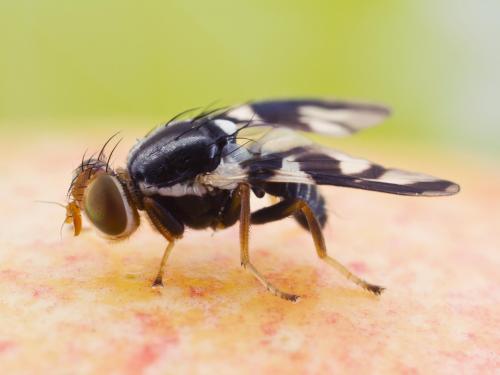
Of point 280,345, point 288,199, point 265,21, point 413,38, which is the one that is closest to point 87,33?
point 265,21

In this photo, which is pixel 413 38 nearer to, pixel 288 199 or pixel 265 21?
pixel 265 21

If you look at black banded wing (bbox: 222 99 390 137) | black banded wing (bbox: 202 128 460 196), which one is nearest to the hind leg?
black banded wing (bbox: 202 128 460 196)

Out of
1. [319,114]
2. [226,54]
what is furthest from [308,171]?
[226,54]

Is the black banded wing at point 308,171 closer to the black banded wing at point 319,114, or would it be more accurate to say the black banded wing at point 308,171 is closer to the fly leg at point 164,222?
the fly leg at point 164,222

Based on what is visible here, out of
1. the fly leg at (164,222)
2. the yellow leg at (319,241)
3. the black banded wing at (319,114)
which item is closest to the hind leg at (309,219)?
the yellow leg at (319,241)

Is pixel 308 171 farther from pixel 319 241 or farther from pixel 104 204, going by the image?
pixel 104 204

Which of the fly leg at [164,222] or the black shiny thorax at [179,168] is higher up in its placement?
→ the black shiny thorax at [179,168]

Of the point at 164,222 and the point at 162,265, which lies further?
the point at 164,222
